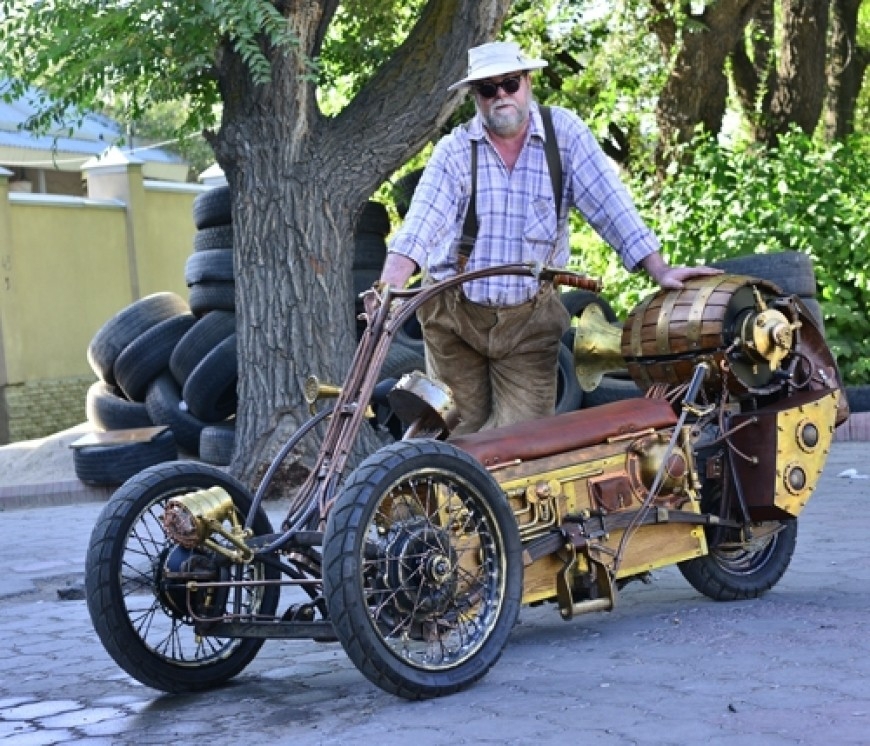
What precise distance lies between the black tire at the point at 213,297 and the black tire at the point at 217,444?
1141 mm

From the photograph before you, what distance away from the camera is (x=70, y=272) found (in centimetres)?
2289

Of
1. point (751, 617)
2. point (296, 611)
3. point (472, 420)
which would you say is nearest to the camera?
point (296, 611)

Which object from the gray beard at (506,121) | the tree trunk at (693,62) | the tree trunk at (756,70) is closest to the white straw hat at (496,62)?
the gray beard at (506,121)

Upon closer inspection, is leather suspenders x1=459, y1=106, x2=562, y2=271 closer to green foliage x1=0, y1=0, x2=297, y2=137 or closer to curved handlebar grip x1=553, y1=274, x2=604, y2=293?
curved handlebar grip x1=553, y1=274, x2=604, y2=293

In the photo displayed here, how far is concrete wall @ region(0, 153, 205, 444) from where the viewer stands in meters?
21.3

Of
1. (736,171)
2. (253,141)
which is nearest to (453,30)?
(253,141)

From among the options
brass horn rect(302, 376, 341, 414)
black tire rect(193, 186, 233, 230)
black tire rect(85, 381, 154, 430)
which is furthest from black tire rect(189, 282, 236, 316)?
brass horn rect(302, 376, 341, 414)

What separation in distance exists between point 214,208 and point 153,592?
8.85 metres

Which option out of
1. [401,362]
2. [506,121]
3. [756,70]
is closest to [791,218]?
[401,362]

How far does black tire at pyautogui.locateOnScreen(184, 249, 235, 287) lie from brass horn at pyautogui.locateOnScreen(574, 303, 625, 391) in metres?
7.22

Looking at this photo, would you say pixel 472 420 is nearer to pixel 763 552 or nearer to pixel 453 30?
pixel 763 552

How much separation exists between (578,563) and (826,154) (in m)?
9.70

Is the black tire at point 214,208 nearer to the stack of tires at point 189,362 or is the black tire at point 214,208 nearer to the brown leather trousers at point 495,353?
the stack of tires at point 189,362

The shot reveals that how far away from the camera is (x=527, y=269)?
5.67 meters
